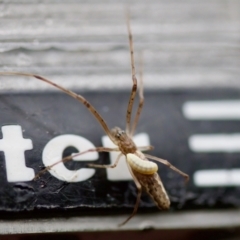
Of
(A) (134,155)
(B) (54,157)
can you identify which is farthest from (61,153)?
(A) (134,155)

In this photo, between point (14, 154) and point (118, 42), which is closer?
point (14, 154)

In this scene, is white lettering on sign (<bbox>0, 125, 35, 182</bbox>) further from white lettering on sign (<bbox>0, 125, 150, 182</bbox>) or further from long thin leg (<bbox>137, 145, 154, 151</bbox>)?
long thin leg (<bbox>137, 145, 154, 151</bbox>)

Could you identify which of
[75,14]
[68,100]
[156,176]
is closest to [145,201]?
[156,176]

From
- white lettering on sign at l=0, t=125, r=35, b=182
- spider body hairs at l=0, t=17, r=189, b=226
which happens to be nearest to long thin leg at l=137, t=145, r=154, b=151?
spider body hairs at l=0, t=17, r=189, b=226

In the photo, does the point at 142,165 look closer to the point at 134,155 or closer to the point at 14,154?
the point at 134,155

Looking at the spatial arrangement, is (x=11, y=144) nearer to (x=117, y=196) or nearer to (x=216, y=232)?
(x=117, y=196)

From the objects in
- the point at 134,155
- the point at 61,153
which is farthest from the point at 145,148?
the point at 61,153

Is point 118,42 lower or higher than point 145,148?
higher
